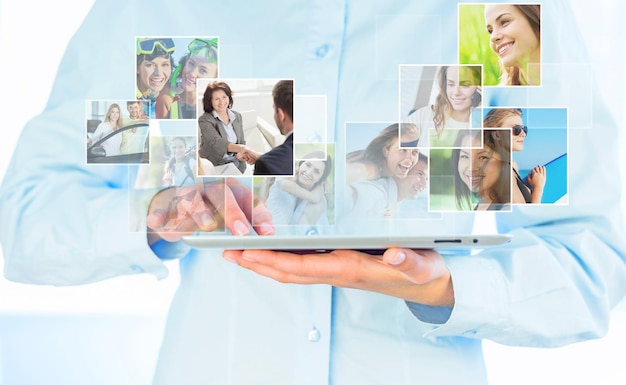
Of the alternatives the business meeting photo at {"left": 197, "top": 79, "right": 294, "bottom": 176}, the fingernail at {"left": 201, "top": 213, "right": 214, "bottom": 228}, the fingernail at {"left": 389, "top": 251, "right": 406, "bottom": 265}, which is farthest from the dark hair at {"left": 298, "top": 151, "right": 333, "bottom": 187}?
the fingernail at {"left": 389, "top": 251, "right": 406, "bottom": 265}

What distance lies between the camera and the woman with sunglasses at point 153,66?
2.74 feet

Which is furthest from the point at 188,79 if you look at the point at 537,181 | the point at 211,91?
the point at 537,181

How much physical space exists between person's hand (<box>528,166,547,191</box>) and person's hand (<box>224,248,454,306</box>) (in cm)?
23

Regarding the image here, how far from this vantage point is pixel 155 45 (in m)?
0.84

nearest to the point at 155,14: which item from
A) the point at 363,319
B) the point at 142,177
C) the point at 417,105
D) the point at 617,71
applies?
the point at 142,177

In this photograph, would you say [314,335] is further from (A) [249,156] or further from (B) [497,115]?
(B) [497,115]

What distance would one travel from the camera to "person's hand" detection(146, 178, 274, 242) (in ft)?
2.63

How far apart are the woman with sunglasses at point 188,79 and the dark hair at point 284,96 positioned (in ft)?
0.25

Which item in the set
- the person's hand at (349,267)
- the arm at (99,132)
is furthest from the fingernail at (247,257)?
the arm at (99,132)

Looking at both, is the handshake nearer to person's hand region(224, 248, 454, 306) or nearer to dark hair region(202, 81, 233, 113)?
dark hair region(202, 81, 233, 113)

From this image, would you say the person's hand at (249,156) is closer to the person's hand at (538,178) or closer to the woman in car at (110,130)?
the woman in car at (110,130)

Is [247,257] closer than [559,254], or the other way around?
[247,257]

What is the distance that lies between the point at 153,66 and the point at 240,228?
240 millimetres

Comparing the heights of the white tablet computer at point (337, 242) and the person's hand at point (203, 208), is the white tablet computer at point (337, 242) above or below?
below
